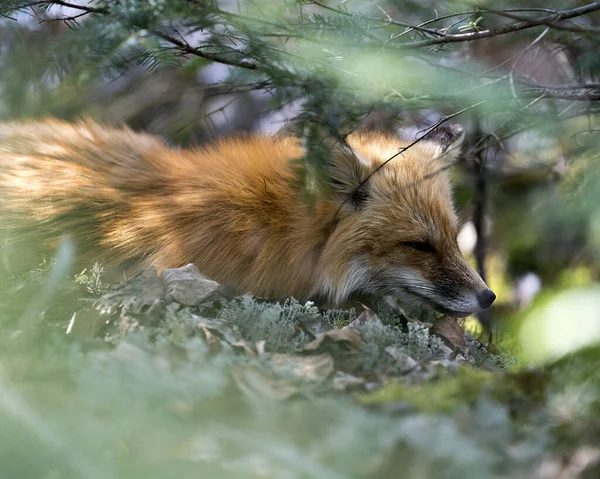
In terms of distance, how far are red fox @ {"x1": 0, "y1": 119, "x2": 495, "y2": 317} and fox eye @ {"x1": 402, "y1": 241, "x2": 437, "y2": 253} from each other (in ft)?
0.03

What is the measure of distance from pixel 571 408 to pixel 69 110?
280 inches

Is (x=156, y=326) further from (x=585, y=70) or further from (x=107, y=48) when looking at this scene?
(x=585, y=70)

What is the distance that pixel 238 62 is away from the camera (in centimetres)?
345

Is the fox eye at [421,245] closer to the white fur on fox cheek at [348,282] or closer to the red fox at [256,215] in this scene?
the red fox at [256,215]

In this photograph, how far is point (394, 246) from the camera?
4832 millimetres

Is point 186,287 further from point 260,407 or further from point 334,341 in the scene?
point 260,407

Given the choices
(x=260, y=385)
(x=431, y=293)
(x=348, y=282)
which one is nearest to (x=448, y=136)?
(x=431, y=293)

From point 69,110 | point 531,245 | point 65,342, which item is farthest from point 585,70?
point 69,110

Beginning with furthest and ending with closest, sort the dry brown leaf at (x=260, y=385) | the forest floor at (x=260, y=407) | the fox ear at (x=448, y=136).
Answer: the fox ear at (x=448, y=136), the dry brown leaf at (x=260, y=385), the forest floor at (x=260, y=407)

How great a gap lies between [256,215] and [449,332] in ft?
5.19

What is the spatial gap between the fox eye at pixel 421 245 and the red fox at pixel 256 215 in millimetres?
11

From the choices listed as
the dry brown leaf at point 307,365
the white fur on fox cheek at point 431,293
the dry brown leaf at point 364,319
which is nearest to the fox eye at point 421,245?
the white fur on fox cheek at point 431,293

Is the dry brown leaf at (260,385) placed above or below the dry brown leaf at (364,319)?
below

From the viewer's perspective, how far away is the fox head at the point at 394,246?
187 inches
